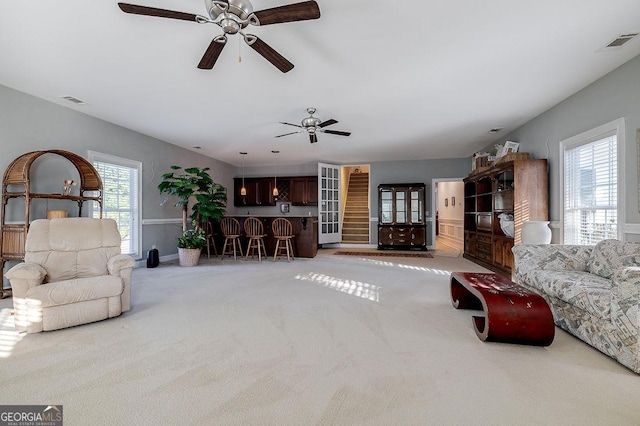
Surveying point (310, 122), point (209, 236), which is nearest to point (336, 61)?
point (310, 122)

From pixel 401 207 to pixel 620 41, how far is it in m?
5.76

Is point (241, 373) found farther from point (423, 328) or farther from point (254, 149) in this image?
point (254, 149)

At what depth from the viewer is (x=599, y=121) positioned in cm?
343

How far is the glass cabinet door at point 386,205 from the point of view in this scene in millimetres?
8273

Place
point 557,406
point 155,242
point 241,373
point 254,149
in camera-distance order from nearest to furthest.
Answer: point 557,406, point 241,373, point 155,242, point 254,149

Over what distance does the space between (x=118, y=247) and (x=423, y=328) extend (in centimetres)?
345

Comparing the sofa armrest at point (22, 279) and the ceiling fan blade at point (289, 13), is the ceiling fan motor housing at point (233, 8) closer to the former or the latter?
the ceiling fan blade at point (289, 13)

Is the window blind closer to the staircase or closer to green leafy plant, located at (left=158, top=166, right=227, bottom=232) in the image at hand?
the staircase

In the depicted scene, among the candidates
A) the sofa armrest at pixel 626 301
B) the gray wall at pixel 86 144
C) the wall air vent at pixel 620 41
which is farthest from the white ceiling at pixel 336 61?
the sofa armrest at pixel 626 301

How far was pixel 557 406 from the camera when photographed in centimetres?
160

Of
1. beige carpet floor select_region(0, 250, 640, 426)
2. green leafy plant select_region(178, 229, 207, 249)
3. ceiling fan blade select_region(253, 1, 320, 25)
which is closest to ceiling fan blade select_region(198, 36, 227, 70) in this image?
ceiling fan blade select_region(253, 1, 320, 25)

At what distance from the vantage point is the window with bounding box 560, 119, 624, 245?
324cm

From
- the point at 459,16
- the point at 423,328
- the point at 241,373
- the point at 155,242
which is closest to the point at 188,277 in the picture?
the point at 155,242

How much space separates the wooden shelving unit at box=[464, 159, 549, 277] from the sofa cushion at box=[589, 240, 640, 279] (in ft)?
5.09
